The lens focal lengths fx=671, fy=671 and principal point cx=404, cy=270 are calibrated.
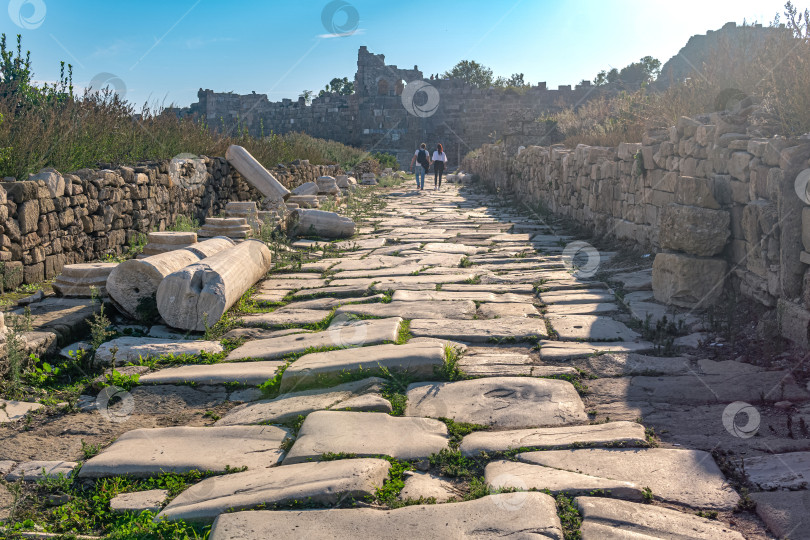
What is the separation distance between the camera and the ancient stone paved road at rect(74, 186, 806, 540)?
2328 millimetres

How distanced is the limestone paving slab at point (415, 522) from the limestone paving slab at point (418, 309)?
8.99 ft

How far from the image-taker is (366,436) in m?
3.00

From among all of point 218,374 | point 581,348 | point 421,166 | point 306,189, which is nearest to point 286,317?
point 218,374

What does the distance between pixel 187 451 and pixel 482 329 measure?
91.9 inches

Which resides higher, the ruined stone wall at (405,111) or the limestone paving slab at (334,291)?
the ruined stone wall at (405,111)

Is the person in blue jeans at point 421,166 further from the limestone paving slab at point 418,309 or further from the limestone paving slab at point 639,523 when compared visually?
the limestone paving slab at point 639,523

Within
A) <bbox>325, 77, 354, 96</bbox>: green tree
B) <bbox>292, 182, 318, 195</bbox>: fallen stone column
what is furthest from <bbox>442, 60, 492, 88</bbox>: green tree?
<bbox>292, 182, 318, 195</bbox>: fallen stone column

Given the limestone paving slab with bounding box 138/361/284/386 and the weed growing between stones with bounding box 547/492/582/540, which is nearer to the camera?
the weed growing between stones with bounding box 547/492/582/540

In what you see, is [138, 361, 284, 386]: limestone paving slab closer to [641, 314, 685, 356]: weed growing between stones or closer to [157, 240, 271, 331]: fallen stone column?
[157, 240, 271, 331]: fallen stone column

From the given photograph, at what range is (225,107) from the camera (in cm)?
3822

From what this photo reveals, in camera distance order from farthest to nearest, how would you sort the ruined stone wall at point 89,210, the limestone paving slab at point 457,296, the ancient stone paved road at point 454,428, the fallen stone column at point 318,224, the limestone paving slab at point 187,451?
the fallen stone column at point 318,224
the limestone paving slab at point 457,296
the ruined stone wall at point 89,210
the limestone paving slab at point 187,451
the ancient stone paved road at point 454,428

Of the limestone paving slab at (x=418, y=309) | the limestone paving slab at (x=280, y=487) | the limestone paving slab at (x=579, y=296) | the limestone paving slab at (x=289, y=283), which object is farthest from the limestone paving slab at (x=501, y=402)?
the limestone paving slab at (x=289, y=283)

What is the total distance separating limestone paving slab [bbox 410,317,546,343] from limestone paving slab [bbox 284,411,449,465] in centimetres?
142

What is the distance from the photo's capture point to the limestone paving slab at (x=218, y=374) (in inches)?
153
